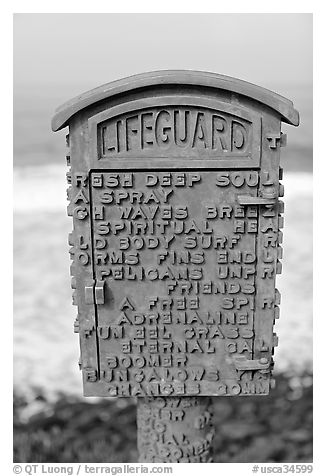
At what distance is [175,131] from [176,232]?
40cm

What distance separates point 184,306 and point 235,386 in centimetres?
43

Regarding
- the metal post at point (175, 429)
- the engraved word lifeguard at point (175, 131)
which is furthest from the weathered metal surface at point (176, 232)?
the metal post at point (175, 429)

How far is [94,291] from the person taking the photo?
2.60 meters

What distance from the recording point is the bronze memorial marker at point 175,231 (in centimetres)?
245

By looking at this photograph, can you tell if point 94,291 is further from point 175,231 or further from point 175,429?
point 175,429

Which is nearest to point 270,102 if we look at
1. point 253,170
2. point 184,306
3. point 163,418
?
point 253,170

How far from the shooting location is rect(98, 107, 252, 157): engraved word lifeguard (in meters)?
2.46

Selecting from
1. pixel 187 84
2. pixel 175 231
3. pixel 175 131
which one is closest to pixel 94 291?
pixel 175 231

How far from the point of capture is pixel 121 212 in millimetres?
2551

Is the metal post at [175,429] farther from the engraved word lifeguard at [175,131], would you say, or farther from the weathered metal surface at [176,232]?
the engraved word lifeguard at [175,131]

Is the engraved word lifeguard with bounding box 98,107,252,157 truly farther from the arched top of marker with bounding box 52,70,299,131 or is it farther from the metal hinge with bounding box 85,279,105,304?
the metal hinge with bounding box 85,279,105,304

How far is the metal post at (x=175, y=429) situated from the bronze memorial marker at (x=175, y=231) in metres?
0.17

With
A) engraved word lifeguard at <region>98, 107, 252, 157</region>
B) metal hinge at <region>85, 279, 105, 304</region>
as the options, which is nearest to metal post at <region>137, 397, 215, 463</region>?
metal hinge at <region>85, 279, 105, 304</region>

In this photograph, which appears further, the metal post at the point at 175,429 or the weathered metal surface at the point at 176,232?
the metal post at the point at 175,429
